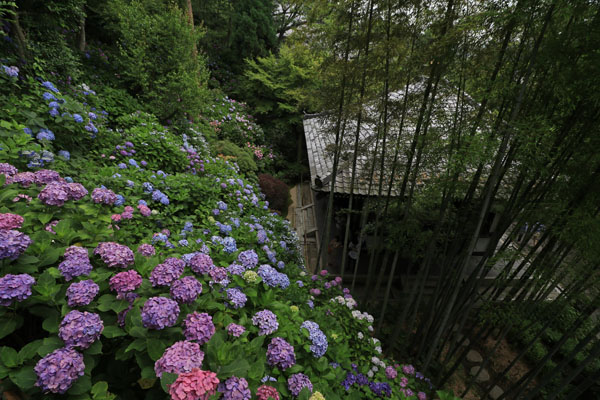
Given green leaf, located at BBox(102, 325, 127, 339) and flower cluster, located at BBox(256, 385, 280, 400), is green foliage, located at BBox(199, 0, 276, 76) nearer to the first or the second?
green leaf, located at BBox(102, 325, 127, 339)

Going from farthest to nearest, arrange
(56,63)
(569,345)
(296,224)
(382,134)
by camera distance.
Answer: (296,224), (569,345), (56,63), (382,134)

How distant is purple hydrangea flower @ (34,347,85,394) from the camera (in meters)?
0.85

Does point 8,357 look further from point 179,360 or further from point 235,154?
point 235,154

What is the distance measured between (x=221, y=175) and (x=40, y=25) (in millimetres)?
4197

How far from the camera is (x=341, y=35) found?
3.47 meters

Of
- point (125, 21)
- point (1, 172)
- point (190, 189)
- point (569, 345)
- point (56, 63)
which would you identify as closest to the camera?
point (1, 172)

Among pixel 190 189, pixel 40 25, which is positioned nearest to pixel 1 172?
pixel 190 189

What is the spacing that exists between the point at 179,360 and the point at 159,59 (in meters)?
7.42

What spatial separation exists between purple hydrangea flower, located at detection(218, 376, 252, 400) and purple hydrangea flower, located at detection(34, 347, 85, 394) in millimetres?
484

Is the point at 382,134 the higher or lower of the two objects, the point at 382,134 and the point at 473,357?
the higher

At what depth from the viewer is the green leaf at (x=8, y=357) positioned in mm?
898

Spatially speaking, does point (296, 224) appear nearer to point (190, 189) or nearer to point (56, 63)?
point (190, 189)

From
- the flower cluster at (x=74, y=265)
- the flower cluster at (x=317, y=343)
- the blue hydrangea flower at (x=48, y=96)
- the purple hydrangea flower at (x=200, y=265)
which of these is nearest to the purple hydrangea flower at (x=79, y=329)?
the flower cluster at (x=74, y=265)

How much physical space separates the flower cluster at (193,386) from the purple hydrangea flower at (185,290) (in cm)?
32
